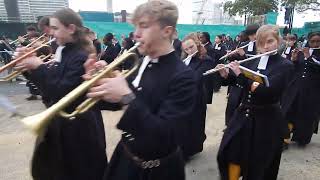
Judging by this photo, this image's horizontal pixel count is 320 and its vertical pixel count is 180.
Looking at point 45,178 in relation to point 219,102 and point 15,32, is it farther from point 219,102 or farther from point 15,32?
point 15,32

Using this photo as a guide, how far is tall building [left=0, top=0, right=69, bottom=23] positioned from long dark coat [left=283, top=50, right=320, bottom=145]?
753 inches

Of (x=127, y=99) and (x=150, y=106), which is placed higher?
(x=127, y=99)

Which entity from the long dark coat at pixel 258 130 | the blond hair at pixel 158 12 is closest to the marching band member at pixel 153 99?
the blond hair at pixel 158 12

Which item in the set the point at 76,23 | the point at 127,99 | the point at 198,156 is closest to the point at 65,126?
the point at 76,23

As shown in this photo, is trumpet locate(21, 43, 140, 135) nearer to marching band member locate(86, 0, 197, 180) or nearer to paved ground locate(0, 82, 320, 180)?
marching band member locate(86, 0, 197, 180)

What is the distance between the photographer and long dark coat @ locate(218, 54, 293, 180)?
11.5 ft

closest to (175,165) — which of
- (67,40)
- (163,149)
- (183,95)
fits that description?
(163,149)

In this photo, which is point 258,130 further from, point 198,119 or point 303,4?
point 303,4

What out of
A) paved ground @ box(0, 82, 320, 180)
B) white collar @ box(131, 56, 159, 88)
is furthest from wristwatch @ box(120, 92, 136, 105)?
paved ground @ box(0, 82, 320, 180)

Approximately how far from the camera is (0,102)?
7.86ft

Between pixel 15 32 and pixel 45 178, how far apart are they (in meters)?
19.2

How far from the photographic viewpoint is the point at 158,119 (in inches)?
76.2

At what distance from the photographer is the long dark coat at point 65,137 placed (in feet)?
9.72

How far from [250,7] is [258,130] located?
34047mm
